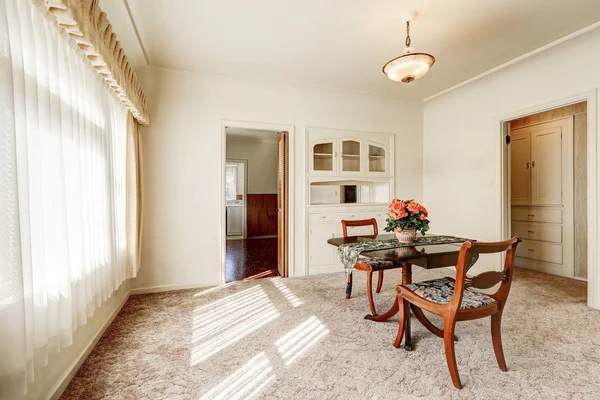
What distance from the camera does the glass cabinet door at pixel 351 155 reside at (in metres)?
4.18

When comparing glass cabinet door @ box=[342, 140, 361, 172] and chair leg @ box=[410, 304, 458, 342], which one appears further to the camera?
glass cabinet door @ box=[342, 140, 361, 172]

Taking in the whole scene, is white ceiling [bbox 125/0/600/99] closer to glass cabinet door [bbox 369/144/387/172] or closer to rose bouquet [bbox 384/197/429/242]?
glass cabinet door [bbox 369/144/387/172]

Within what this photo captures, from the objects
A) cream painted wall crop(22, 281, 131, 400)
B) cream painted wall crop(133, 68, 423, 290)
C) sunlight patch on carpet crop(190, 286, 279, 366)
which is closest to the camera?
cream painted wall crop(22, 281, 131, 400)

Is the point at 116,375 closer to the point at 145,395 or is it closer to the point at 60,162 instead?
the point at 145,395

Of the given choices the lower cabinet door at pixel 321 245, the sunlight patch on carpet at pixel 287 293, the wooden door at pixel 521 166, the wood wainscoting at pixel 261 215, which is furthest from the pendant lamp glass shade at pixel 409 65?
the wood wainscoting at pixel 261 215

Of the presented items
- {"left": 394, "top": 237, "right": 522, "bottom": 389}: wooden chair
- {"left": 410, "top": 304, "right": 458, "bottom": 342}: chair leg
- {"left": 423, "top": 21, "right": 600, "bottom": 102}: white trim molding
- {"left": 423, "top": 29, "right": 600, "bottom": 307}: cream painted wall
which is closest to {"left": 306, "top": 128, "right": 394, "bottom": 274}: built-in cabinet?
{"left": 423, "top": 29, "right": 600, "bottom": 307}: cream painted wall

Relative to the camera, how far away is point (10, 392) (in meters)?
1.07

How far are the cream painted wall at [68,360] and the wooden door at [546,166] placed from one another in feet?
18.0

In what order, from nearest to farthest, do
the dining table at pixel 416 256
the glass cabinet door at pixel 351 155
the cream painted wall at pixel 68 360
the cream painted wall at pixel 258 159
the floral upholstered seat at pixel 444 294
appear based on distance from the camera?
the cream painted wall at pixel 68 360
the floral upholstered seat at pixel 444 294
the dining table at pixel 416 256
the glass cabinet door at pixel 351 155
the cream painted wall at pixel 258 159

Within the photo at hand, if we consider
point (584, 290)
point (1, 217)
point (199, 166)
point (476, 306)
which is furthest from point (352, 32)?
point (584, 290)

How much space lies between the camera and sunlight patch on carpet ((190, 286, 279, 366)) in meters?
2.06

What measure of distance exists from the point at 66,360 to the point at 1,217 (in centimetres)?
119

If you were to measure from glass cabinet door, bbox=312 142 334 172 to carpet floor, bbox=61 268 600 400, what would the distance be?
73.9 inches

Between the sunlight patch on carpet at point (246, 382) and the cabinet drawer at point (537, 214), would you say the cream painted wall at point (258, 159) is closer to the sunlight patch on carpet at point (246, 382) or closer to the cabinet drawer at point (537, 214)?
the cabinet drawer at point (537, 214)
